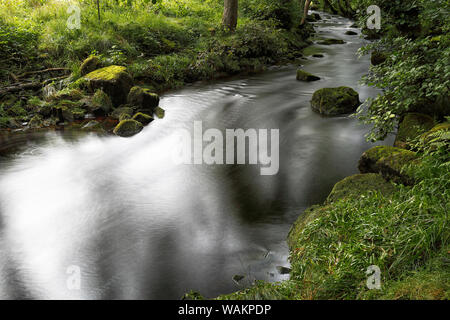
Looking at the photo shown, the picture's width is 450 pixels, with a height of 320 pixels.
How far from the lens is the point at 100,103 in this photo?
376 inches

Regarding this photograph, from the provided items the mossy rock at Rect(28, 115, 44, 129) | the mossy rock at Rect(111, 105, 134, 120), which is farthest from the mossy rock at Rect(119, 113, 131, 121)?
the mossy rock at Rect(28, 115, 44, 129)

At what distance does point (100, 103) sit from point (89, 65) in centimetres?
204

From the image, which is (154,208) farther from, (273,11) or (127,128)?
(273,11)

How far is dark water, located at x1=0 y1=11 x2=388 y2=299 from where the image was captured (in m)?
3.96

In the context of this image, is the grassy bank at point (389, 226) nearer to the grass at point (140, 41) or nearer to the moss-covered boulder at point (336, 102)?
the moss-covered boulder at point (336, 102)

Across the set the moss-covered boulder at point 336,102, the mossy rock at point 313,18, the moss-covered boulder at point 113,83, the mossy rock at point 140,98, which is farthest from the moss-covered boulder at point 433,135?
the mossy rock at point 313,18

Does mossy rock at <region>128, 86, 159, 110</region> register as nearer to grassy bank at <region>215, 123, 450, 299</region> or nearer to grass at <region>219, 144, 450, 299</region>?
grassy bank at <region>215, 123, 450, 299</region>

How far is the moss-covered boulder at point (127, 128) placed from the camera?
8.60 metres

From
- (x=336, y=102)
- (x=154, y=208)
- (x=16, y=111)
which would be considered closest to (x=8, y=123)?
(x=16, y=111)

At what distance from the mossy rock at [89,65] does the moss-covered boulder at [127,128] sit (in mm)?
3240

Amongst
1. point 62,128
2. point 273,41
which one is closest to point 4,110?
point 62,128

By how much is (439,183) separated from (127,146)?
6.58 meters

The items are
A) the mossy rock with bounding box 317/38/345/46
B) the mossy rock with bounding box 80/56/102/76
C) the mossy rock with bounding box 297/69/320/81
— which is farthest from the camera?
the mossy rock with bounding box 317/38/345/46

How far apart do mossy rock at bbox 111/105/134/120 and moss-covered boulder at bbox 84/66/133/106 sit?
40 centimetres
